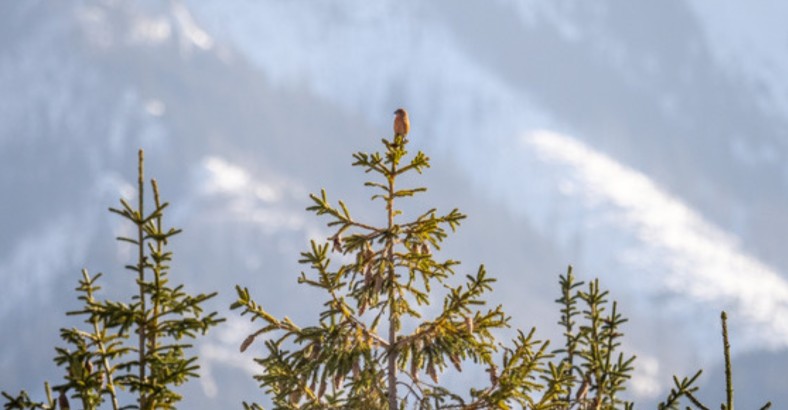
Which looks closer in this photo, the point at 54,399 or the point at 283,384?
the point at 54,399

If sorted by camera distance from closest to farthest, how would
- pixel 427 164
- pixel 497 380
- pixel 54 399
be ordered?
pixel 54 399
pixel 497 380
pixel 427 164

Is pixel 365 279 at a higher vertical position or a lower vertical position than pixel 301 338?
higher

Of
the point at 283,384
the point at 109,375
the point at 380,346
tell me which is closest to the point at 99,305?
the point at 109,375

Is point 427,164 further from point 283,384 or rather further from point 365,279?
point 283,384

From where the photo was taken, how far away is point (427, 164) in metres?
14.7

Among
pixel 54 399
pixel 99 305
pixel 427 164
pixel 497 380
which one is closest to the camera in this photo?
pixel 54 399

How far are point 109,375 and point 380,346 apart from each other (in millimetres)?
5579

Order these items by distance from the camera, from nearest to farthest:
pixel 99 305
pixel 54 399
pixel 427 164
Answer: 1. pixel 54 399
2. pixel 99 305
3. pixel 427 164

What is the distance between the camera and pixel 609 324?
1390cm

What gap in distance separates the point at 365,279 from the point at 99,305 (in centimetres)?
509

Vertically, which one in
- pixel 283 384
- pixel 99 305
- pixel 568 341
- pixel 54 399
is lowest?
pixel 54 399

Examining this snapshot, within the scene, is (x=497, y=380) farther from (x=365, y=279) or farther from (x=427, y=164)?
(x=427, y=164)

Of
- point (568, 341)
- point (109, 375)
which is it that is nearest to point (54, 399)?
point (109, 375)

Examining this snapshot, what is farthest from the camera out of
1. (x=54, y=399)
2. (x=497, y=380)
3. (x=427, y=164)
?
(x=427, y=164)
